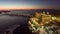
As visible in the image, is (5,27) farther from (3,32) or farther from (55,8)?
(55,8)

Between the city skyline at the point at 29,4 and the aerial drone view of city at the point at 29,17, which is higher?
the city skyline at the point at 29,4

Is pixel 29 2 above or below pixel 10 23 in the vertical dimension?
above

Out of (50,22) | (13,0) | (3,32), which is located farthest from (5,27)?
(50,22)

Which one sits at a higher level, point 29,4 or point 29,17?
point 29,4

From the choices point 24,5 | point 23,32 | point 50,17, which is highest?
point 24,5

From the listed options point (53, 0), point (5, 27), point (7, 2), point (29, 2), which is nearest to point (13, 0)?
point (7, 2)

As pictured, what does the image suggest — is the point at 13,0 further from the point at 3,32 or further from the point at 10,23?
the point at 3,32

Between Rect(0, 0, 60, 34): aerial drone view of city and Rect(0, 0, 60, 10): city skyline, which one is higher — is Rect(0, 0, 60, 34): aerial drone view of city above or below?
below
